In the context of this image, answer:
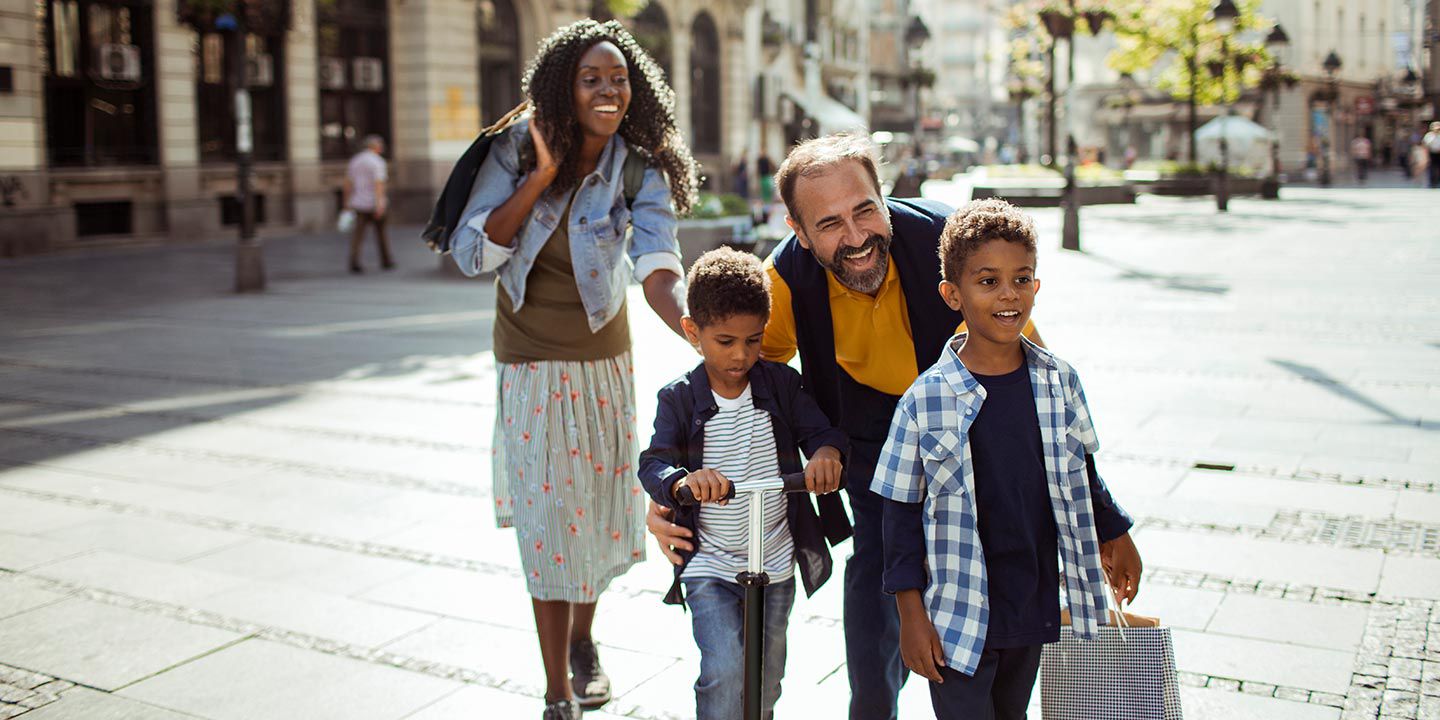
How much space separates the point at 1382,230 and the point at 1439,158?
21.3m

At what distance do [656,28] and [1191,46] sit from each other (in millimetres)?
14956

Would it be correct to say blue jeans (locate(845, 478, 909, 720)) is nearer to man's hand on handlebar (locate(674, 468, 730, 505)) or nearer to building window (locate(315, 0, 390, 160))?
man's hand on handlebar (locate(674, 468, 730, 505))

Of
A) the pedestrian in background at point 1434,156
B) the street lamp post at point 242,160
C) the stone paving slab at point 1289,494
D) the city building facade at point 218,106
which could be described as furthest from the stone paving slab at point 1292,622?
the pedestrian in background at point 1434,156

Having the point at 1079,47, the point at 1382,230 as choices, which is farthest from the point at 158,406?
the point at 1079,47

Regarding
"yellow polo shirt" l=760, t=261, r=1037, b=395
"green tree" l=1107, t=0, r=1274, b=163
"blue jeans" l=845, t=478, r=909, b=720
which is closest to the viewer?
"yellow polo shirt" l=760, t=261, r=1037, b=395

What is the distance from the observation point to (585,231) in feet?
13.0

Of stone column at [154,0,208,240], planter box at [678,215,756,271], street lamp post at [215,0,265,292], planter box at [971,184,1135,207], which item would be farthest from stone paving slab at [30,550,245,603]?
planter box at [971,184,1135,207]

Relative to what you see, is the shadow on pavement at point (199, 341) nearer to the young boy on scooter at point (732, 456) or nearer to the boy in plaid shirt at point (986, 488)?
the young boy on scooter at point (732, 456)

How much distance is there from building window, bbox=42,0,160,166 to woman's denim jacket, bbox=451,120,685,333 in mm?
21393

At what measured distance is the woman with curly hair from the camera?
3.89 m

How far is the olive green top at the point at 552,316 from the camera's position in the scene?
3.99 metres

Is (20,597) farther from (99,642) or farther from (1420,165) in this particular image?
(1420,165)

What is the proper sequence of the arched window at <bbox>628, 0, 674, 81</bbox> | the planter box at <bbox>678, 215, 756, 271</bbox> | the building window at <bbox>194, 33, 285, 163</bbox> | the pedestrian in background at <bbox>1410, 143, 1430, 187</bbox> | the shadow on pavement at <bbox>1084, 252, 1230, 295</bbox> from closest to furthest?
1. the shadow on pavement at <bbox>1084, 252, 1230, 295</bbox>
2. the planter box at <bbox>678, 215, 756, 271</bbox>
3. the building window at <bbox>194, 33, 285, 163</bbox>
4. the arched window at <bbox>628, 0, 674, 81</bbox>
5. the pedestrian in background at <bbox>1410, 143, 1430, 187</bbox>

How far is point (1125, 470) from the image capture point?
692 centimetres
